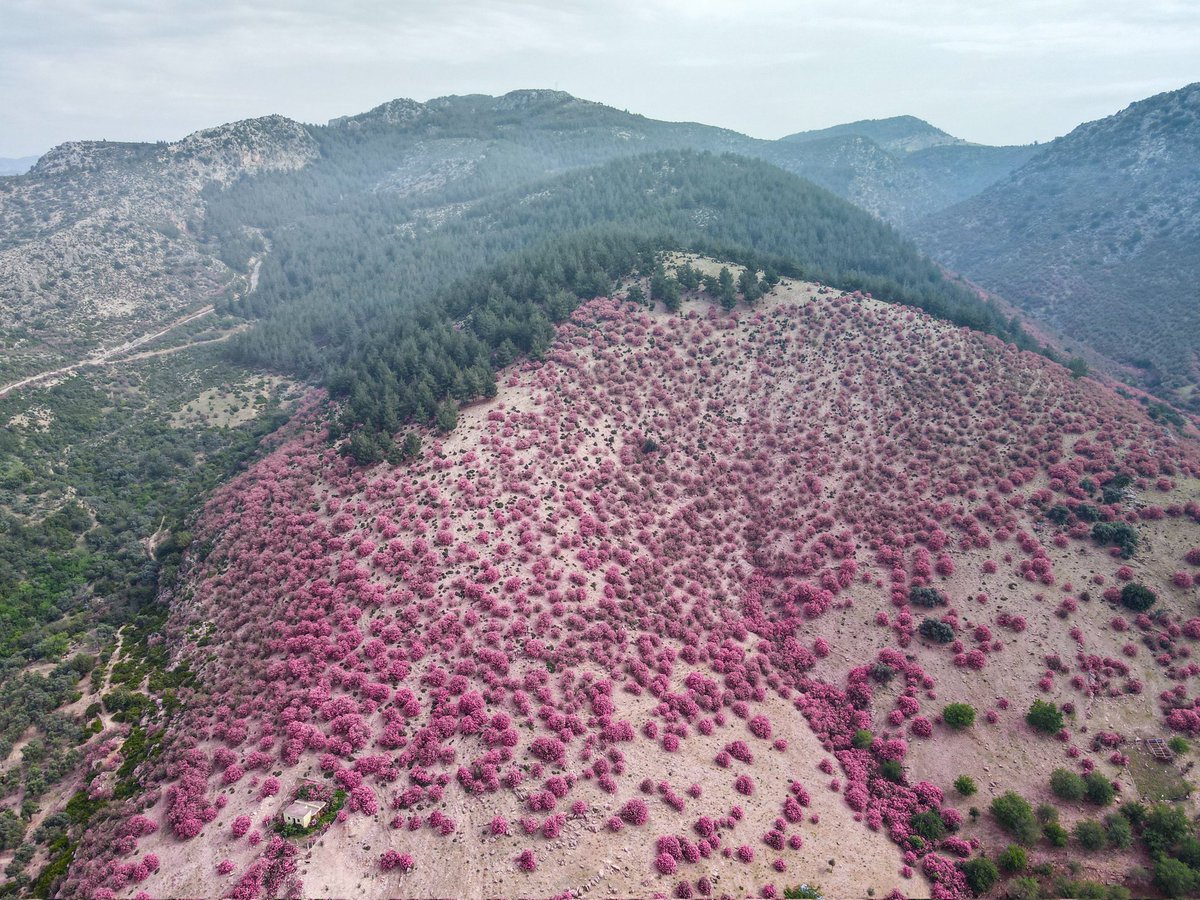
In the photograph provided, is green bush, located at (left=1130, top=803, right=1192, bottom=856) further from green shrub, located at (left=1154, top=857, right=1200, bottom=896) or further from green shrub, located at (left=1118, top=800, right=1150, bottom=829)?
green shrub, located at (left=1154, top=857, right=1200, bottom=896)

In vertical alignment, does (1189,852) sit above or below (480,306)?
below

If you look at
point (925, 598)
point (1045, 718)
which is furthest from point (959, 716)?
point (925, 598)

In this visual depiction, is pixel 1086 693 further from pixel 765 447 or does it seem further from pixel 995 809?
pixel 765 447

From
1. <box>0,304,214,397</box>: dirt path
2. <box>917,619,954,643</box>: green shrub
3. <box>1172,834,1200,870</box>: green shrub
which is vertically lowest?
<box>1172,834,1200,870</box>: green shrub

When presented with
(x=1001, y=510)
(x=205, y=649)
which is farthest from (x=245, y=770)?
(x=1001, y=510)

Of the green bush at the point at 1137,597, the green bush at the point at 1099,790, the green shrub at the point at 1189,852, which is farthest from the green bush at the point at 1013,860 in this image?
the green bush at the point at 1137,597

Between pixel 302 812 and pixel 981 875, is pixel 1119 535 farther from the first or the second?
pixel 302 812

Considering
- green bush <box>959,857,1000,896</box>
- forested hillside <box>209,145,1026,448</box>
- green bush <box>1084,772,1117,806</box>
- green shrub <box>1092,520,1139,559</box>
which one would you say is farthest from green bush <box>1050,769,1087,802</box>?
forested hillside <box>209,145,1026,448</box>
